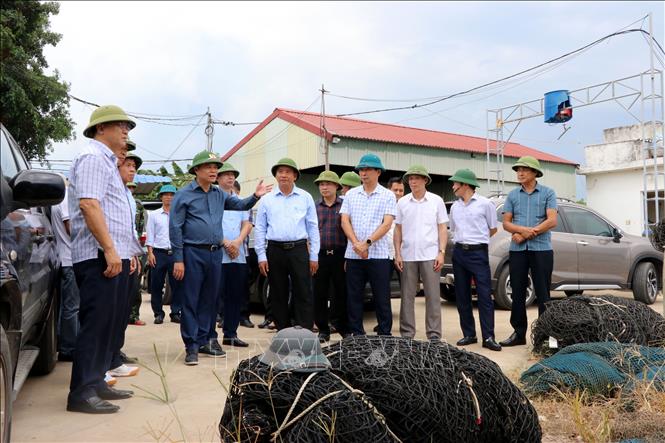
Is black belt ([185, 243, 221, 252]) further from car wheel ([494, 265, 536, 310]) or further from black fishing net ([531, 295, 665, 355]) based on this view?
car wheel ([494, 265, 536, 310])

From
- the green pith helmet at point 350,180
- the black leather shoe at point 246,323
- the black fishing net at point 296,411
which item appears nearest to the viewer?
the black fishing net at point 296,411

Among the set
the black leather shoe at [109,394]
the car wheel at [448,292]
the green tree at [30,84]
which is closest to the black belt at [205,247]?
the black leather shoe at [109,394]

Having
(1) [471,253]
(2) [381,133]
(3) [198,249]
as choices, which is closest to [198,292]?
(3) [198,249]

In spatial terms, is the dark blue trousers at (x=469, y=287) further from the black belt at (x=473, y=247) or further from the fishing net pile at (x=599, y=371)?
the fishing net pile at (x=599, y=371)

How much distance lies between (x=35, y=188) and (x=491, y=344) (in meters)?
4.53

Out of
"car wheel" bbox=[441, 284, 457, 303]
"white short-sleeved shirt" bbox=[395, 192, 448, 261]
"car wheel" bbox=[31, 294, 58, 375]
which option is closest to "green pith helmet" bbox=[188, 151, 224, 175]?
"car wheel" bbox=[31, 294, 58, 375]

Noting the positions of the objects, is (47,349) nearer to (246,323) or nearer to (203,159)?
(203,159)

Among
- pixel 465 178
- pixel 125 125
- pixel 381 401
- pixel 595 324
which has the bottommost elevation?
pixel 595 324

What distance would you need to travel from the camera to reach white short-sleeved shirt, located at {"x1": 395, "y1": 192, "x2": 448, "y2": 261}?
621 centimetres

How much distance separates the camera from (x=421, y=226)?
6227mm

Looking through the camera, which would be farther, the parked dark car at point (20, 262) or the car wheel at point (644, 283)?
the car wheel at point (644, 283)

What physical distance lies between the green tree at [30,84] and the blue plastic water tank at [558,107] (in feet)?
47.6

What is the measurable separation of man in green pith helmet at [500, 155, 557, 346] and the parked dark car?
14.1 ft

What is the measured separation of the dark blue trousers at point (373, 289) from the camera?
6.17m
